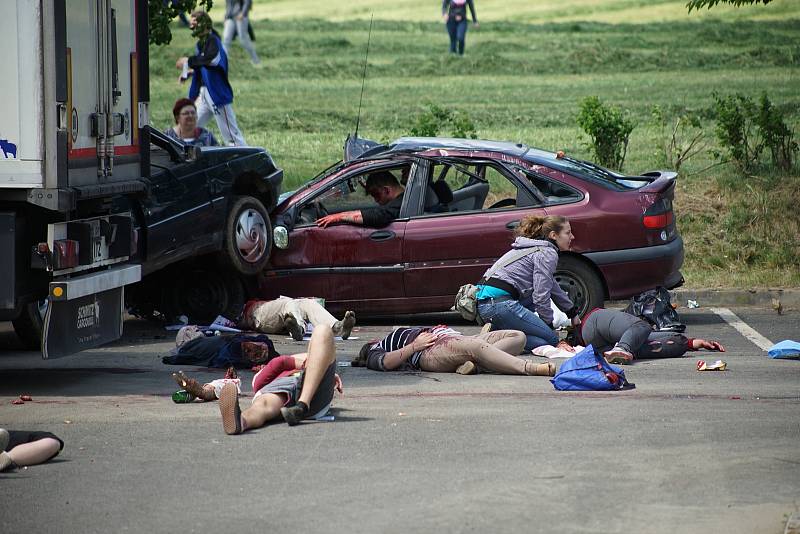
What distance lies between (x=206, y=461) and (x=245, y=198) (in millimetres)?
5176

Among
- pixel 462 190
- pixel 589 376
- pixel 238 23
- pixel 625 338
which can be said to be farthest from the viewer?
pixel 238 23

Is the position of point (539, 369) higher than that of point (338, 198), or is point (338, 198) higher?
point (338, 198)

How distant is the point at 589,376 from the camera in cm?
884

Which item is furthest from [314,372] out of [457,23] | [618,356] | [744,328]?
[457,23]

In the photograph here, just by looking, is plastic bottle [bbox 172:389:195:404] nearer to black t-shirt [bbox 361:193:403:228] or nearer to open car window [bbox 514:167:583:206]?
black t-shirt [bbox 361:193:403:228]

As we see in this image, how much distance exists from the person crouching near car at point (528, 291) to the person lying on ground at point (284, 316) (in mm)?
1478

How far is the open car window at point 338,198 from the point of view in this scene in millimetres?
12156

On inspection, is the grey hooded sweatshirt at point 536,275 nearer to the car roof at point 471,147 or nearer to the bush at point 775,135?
the car roof at point 471,147

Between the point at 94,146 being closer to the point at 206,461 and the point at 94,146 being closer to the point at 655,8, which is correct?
the point at 206,461

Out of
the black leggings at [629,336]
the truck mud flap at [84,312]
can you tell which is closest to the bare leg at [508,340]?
the black leggings at [629,336]

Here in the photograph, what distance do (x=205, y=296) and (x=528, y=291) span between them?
324 cm

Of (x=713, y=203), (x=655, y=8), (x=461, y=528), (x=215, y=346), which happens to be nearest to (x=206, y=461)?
(x=461, y=528)

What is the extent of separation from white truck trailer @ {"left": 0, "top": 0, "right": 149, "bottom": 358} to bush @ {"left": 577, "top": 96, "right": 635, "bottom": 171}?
7.96 m

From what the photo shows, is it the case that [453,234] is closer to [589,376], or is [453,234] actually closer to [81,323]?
[589,376]
